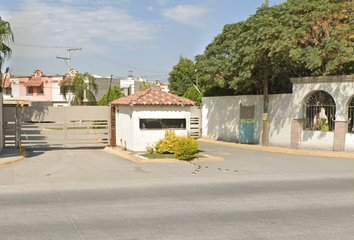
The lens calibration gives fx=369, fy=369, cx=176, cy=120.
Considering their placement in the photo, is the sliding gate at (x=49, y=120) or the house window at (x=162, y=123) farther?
the sliding gate at (x=49, y=120)

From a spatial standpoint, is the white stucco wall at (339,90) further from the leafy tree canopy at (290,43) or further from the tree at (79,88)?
the tree at (79,88)

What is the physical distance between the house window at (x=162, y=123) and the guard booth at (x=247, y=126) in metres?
7.28

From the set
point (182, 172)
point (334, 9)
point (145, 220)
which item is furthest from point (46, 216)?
point (334, 9)

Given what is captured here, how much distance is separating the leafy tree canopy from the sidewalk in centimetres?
1260

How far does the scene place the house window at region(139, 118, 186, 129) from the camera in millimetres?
18938

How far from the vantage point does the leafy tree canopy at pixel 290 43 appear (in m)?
19.0

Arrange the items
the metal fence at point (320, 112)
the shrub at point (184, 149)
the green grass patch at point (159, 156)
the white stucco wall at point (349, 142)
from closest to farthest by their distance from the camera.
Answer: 1. the shrub at point (184, 149)
2. the green grass patch at point (159, 156)
3. the white stucco wall at point (349, 142)
4. the metal fence at point (320, 112)

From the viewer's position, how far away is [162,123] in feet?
62.7

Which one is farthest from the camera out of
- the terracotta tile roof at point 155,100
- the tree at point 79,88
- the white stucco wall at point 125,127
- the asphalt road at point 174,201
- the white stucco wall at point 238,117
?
the tree at point 79,88

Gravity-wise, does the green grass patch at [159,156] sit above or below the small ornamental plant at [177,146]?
below

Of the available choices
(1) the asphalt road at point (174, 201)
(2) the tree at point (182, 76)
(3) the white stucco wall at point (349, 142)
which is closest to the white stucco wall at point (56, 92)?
(2) the tree at point (182, 76)

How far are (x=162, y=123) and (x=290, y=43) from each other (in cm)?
792

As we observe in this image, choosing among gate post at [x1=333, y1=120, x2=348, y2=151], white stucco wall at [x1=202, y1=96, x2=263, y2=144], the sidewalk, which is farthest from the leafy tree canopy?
the sidewalk

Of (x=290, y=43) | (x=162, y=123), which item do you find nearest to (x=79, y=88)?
(x=162, y=123)
